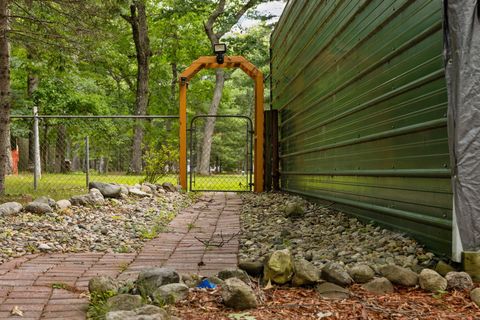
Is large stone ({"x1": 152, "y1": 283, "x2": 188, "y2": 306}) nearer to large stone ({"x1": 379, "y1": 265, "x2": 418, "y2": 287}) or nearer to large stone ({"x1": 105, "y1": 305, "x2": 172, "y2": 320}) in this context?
large stone ({"x1": 105, "y1": 305, "x2": 172, "y2": 320})

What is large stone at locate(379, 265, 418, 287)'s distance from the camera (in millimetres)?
2407

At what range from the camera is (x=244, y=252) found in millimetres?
3447

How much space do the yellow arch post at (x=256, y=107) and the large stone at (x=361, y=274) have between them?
20.6ft

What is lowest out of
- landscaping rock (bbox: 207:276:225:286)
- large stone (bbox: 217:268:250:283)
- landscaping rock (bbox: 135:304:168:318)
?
landscaping rock (bbox: 207:276:225:286)

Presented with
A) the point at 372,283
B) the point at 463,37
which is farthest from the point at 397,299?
the point at 463,37

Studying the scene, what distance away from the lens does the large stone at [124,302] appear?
6.51 feet

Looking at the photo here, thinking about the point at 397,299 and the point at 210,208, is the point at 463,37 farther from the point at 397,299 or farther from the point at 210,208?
the point at 210,208

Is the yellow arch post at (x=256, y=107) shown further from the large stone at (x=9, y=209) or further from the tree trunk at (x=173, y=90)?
the tree trunk at (x=173, y=90)

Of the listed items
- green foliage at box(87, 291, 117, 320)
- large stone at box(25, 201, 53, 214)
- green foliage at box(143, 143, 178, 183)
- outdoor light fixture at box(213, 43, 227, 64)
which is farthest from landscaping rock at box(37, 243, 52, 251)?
outdoor light fixture at box(213, 43, 227, 64)

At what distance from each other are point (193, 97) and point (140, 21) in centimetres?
950

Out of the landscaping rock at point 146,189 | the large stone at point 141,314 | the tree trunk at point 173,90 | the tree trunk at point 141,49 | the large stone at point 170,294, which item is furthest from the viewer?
the tree trunk at point 173,90

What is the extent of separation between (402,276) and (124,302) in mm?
1320

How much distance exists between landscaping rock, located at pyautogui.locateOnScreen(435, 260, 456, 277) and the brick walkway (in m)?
1.16

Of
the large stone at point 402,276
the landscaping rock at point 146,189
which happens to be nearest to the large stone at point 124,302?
the large stone at point 402,276
